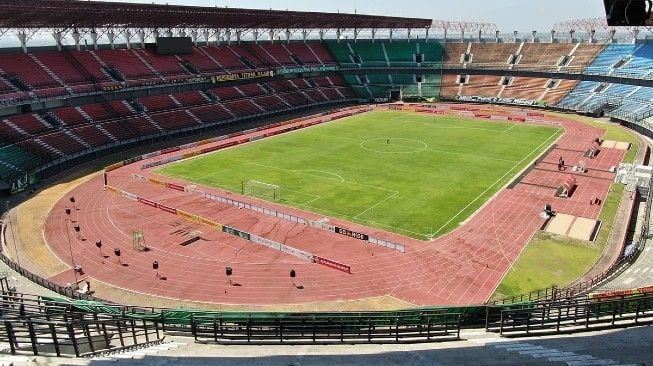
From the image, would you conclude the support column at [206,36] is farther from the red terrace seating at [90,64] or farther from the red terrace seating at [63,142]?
the red terrace seating at [63,142]

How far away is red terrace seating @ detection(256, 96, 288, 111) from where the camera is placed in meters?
104

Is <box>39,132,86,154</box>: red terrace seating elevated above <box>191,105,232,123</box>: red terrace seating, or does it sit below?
below

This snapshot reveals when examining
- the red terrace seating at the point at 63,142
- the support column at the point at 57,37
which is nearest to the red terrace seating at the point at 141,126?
the red terrace seating at the point at 63,142

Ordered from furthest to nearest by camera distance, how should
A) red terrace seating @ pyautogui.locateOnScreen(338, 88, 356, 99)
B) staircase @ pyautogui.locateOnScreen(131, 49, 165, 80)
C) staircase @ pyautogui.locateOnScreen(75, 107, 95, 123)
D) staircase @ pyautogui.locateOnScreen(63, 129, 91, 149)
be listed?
red terrace seating @ pyautogui.locateOnScreen(338, 88, 356, 99) → staircase @ pyautogui.locateOnScreen(131, 49, 165, 80) → staircase @ pyautogui.locateOnScreen(75, 107, 95, 123) → staircase @ pyautogui.locateOnScreen(63, 129, 91, 149)

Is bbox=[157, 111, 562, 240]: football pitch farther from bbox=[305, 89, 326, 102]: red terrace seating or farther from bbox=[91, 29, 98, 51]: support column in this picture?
bbox=[91, 29, 98, 51]: support column

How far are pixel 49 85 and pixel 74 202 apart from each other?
3134 centimetres

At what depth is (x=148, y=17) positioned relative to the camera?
3226 inches

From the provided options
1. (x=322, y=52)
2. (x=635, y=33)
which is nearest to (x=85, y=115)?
(x=322, y=52)

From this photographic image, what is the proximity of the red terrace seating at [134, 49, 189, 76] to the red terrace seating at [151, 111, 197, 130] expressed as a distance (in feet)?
33.4

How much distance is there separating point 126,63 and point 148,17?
12175 millimetres

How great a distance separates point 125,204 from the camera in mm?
53688

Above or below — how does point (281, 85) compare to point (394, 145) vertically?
above

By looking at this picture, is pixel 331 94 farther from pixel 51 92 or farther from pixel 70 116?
pixel 51 92

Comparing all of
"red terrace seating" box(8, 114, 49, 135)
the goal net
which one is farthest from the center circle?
"red terrace seating" box(8, 114, 49, 135)
